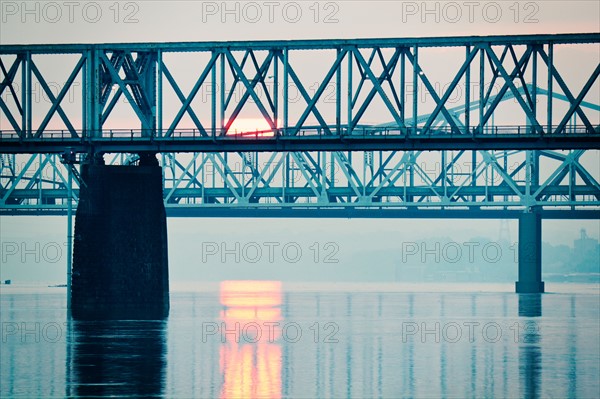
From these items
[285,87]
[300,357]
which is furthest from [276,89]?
[300,357]

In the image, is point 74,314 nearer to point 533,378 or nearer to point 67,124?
point 67,124

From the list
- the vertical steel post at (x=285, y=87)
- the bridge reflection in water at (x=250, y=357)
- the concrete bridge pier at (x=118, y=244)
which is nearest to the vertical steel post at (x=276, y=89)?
the vertical steel post at (x=285, y=87)

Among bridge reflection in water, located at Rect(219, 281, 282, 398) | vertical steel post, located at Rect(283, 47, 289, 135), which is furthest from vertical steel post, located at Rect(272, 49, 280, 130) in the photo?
bridge reflection in water, located at Rect(219, 281, 282, 398)

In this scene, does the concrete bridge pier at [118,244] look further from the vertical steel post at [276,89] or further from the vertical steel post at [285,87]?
the vertical steel post at [285,87]

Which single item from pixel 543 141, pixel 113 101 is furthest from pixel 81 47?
pixel 543 141

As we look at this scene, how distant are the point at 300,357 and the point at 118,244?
24.1 meters

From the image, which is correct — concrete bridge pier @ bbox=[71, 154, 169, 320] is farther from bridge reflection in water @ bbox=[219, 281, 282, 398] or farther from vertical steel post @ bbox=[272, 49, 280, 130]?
vertical steel post @ bbox=[272, 49, 280, 130]

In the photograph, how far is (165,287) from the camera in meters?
104

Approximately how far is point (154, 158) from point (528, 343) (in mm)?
27802

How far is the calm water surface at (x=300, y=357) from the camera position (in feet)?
207

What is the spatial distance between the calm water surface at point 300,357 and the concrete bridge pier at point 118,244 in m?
1.47

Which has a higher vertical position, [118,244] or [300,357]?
[118,244]

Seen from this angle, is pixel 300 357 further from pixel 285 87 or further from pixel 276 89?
pixel 285 87

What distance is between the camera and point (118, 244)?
3905 inches
